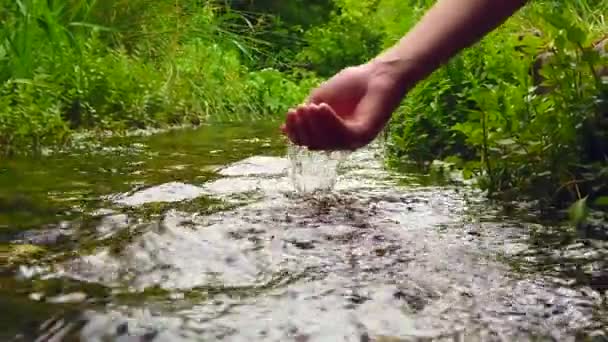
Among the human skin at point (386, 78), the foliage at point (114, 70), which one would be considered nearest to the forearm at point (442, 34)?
the human skin at point (386, 78)

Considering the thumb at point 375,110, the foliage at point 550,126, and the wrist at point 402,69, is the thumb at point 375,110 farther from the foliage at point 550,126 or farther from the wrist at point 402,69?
the foliage at point 550,126

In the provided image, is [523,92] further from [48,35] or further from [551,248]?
[48,35]

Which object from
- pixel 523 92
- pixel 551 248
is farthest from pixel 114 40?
pixel 551 248

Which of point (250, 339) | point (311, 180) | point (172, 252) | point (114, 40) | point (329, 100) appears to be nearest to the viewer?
point (250, 339)

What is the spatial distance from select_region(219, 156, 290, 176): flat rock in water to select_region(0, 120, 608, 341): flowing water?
262 mm

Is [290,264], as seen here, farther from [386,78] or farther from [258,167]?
[258,167]

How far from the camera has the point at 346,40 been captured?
532 inches

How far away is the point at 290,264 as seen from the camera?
6.12 feet

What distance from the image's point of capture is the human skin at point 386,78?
1.42m

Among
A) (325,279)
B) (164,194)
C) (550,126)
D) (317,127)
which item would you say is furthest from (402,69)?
(164,194)

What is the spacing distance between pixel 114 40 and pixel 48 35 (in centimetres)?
162

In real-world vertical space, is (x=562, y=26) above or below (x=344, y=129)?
above

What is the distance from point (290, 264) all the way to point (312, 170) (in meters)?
1.12

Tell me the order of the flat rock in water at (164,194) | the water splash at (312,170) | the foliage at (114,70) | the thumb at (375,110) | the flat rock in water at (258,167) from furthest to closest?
1. the foliage at (114,70)
2. the flat rock in water at (258,167)
3. the water splash at (312,170)
4. the flat rock in water at (164,194)
5. the thumb at (375,110)
